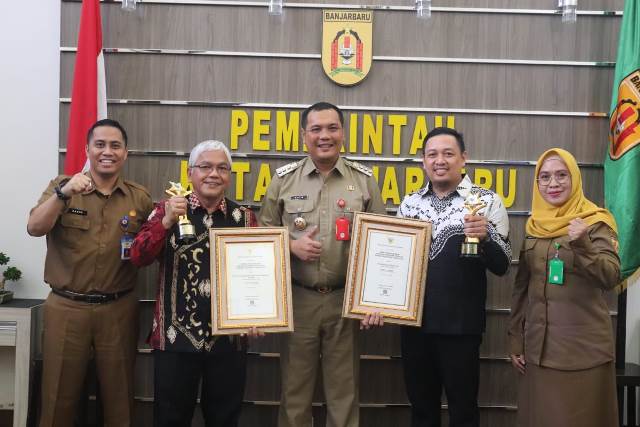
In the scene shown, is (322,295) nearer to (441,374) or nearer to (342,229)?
(342,229)

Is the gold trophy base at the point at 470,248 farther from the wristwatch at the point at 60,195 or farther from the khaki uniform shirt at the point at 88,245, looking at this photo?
the wristwatch at the point at 60,195

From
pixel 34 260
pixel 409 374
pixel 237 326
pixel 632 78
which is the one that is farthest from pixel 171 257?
pixel 632 78

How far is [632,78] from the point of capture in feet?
10.7

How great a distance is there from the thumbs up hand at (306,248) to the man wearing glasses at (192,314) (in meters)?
0.31

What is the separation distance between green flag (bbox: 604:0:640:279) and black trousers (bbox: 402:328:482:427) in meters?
1.16

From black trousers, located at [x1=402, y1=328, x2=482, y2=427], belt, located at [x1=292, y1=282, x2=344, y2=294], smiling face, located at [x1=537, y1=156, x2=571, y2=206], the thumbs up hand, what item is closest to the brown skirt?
black trousers, located at [x1=402, y1=328, x2=482, y2=427]

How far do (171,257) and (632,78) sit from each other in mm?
2669

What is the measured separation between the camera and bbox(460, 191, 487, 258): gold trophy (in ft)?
8.23

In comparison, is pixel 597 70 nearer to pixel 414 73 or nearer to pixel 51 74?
pixel 414 73

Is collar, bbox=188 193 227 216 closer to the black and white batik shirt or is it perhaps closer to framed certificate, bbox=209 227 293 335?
framed certificate, bbox=209 227 293 335

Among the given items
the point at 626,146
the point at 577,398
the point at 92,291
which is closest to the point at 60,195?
the point at 92,291

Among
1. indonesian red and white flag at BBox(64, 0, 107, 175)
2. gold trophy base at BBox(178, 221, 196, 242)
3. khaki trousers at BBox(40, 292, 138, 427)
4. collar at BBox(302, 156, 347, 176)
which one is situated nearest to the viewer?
gold trophy base at BBox(178, 221, 196, 242)

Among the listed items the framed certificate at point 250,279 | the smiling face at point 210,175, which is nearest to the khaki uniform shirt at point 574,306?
the framed certificate at point 250,279

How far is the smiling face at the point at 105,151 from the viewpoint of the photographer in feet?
9.41
